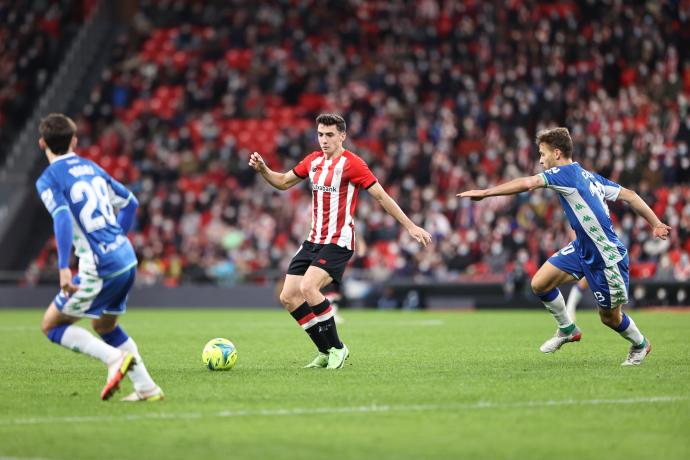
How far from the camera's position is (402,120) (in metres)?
34.1

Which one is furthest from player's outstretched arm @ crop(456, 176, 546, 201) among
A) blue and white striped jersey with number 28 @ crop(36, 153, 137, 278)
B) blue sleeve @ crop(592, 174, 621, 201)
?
blue and white striped jersey with number 28 @ crop(36, 153, 137, 278)

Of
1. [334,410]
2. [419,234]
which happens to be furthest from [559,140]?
[334,410]

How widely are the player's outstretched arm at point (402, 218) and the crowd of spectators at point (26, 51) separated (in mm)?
27755

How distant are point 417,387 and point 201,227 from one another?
24.2 meters

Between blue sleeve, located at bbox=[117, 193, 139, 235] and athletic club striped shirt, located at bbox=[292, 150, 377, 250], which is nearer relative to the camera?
blue sleeve, located at bbox=[117, 193, 139, 235]

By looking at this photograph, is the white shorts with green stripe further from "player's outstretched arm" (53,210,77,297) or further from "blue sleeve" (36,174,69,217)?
"blue sleeve" (36,174,69,217)

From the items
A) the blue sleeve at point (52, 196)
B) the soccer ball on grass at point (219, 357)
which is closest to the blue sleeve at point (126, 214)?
the blue sleeve at point (52, 196)

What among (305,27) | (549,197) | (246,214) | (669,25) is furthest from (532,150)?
(305,27)

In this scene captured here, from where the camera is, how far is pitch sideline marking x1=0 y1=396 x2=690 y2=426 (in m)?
7.98

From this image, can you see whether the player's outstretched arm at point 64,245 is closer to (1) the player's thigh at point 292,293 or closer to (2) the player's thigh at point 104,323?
(2) the player's thigh at point 104,323

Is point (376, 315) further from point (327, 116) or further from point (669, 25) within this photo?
point (327, 116)

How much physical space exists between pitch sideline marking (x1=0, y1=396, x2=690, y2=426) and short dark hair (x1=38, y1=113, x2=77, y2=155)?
2.06m

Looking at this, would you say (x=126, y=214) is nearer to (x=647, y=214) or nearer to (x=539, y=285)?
(x=539, y=285)

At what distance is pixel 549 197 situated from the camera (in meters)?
29.4
